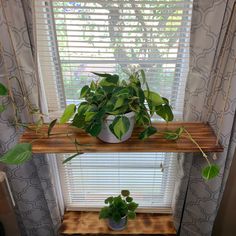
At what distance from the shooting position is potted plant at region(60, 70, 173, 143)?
775mm

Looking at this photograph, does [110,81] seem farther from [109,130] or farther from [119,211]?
[119,211]

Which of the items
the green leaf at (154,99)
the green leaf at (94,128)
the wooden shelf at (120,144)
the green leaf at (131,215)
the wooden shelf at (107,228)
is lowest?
the wooden shelf at (107,228)

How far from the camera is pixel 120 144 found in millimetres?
880

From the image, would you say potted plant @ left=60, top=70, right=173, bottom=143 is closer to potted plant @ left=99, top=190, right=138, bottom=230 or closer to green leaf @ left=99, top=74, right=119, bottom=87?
green leaf @ left=99, top=74, right=119, bottom=87

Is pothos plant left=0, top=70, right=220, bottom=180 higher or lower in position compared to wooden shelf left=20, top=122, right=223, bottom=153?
higher

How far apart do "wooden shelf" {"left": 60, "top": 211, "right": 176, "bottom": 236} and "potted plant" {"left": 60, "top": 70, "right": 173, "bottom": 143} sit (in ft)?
2.73

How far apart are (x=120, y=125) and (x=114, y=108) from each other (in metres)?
0.06

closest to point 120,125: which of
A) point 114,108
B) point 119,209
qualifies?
point 114,108

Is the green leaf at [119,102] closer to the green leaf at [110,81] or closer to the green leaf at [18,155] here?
the green leaf at [110,81]

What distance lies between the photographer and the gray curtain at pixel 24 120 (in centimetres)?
81

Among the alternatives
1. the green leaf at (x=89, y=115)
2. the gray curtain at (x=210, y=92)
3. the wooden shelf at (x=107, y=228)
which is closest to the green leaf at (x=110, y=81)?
the green leaf at (x=89, y=115)

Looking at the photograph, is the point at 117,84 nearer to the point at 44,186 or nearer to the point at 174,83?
the point at 174,83

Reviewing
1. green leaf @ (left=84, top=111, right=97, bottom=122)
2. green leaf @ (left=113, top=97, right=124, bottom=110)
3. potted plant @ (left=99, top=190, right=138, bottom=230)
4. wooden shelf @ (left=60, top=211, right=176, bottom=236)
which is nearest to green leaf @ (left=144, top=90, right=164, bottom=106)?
green leaf @ (left=113, top=97, right=124, bottom=110)

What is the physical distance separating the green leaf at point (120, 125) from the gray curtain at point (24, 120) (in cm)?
39
